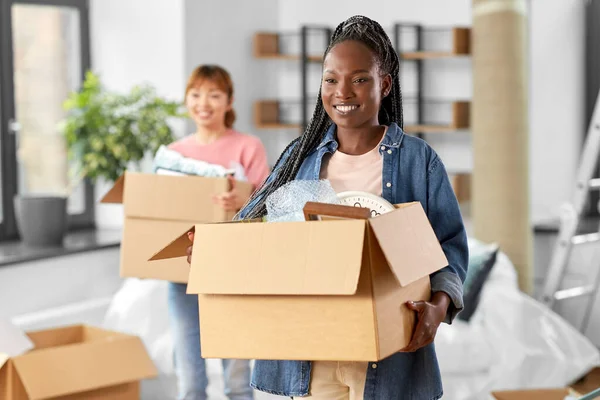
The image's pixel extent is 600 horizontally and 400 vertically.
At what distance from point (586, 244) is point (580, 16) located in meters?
1.07

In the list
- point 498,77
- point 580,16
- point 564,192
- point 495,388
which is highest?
point 580,16

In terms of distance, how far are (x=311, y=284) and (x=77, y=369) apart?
167 cm

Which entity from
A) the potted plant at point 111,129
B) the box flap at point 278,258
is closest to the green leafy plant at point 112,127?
the potted plant at point 111,129

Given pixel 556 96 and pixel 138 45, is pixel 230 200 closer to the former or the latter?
pixel 138 45

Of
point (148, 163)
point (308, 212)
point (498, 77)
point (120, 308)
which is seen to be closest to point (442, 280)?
point (308, 212)

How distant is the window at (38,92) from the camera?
4.11m

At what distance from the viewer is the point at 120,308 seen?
3674 mm

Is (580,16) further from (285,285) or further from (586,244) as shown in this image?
(285,285)

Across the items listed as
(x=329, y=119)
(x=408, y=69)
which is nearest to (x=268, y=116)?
(x=408, y=69)

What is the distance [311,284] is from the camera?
1.35 m

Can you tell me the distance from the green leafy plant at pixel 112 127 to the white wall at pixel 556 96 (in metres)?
1.69

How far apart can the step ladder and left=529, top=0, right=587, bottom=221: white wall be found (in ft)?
1.23

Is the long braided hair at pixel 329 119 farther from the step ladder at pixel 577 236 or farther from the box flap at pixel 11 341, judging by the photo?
the step ladder at pixel 577 236

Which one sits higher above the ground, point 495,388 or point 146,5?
point 146,5
